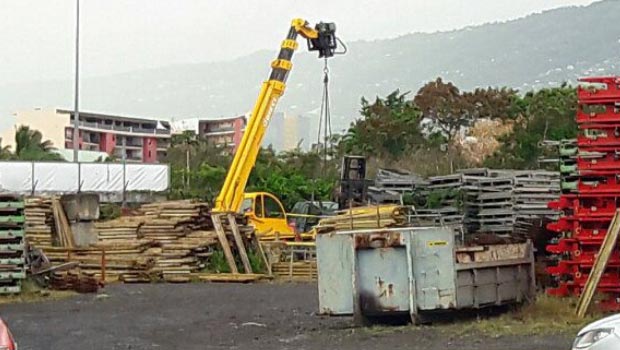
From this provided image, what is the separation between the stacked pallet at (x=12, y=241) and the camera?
74.5 feet

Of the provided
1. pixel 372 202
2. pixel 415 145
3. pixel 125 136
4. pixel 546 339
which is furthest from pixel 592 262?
pixel 125 136

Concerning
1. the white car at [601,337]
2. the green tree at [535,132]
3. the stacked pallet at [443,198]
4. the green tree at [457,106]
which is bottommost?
the white car at [601,337]

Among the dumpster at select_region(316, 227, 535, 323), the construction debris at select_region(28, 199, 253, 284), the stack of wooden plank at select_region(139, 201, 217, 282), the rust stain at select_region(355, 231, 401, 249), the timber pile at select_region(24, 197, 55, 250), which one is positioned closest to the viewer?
the dumpster at select_region(316, 227, 535, 323)

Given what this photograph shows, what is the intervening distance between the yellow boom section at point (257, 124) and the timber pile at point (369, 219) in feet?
22.9

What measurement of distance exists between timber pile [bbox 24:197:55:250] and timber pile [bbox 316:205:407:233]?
8149mm

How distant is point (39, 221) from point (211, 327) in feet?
47.2

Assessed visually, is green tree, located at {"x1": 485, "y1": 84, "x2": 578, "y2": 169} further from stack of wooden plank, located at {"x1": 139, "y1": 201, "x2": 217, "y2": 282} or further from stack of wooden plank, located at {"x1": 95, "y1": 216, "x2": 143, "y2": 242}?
stack of wooden plank, located at {"x1": 95, "y1": 216, "x2": 143, "y2": 242}

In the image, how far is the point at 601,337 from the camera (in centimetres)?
793

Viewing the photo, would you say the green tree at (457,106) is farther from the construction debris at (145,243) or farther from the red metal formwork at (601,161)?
the red metal formwork at (601,161)

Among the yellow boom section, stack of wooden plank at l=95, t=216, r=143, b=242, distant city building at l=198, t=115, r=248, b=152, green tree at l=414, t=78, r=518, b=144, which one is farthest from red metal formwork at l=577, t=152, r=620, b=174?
distant city building at l=198, t=115, r=248, b=152

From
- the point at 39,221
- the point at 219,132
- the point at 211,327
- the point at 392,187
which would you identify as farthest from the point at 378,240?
the point at 219,132

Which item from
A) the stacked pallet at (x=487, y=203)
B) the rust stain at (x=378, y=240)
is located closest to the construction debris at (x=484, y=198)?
the stacked pallet at (x=487, y=203)

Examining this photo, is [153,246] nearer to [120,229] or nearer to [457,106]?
[120,229]

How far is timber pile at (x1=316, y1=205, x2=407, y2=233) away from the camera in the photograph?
2619 cm
